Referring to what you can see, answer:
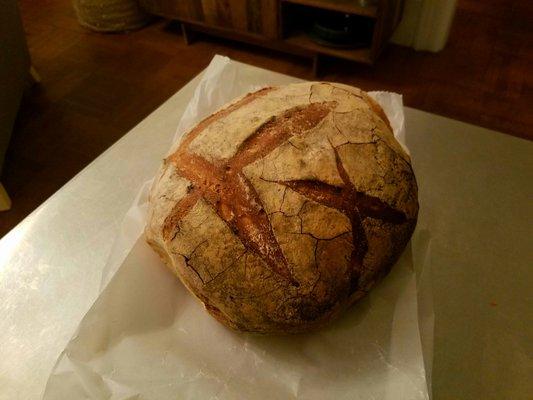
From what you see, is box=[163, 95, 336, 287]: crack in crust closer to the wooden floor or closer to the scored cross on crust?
the scored cross on crust

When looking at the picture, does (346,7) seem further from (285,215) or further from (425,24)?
(285,215)

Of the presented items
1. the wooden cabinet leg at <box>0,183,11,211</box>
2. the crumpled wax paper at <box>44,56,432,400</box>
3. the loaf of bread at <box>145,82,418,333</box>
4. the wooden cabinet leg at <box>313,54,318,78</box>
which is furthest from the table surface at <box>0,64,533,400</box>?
the wooden cabinet leg at <box>313,54,318,78</box>

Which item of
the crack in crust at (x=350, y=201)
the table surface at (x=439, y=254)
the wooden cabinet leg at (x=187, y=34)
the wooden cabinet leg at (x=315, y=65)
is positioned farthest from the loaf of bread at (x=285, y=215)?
the wooden cabinet leg at (x=187, y=34)

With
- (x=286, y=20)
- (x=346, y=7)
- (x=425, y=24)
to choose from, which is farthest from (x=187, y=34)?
(x=425, y=24)

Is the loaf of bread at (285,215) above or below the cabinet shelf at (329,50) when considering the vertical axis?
above

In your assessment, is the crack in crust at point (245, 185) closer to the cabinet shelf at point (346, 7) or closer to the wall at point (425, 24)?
the cabinet shelf at point (346, 7)

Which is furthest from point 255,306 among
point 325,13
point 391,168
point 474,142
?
point 325,13
